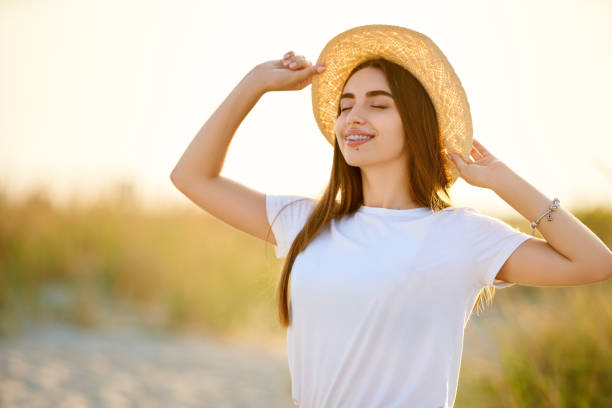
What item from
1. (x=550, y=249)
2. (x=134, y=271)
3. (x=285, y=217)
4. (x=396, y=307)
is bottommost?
(x=134, y=271)

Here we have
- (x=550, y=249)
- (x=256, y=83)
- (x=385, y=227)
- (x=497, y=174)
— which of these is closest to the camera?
(x=550, y=249)

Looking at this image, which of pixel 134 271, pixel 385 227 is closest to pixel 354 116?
pixel 385 227

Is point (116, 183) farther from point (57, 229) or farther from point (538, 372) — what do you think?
point (538, 372)

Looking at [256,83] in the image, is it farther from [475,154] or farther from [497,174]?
[497,174]

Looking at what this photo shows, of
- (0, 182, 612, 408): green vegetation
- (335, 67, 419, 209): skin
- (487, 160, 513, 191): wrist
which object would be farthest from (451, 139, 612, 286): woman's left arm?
(0, 182, 612, 408): green vegetation

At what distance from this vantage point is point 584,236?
78.7 inches

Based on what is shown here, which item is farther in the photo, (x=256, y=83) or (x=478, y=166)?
(x=256, y=83)

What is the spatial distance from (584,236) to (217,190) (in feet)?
4.64

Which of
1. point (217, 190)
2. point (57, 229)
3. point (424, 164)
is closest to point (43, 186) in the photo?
point (57, 229)

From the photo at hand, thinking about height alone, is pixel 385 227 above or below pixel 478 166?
below

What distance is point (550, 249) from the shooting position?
80.0 inches

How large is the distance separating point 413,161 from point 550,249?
663 mm

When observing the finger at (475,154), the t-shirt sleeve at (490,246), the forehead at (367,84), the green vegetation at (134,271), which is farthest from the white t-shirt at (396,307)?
the green vegetation at (134,271)

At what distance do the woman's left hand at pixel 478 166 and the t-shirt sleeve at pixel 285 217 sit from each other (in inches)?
25.7
